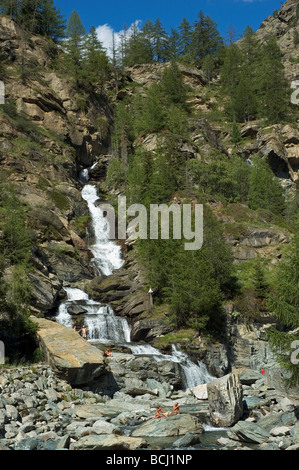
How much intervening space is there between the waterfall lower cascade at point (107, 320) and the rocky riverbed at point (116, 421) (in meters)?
4.95

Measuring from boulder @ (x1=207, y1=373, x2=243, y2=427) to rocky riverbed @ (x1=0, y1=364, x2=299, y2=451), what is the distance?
1.31 ft

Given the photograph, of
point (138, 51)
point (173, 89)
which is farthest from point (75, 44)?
point (138, 51)

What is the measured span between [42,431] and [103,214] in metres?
41.2

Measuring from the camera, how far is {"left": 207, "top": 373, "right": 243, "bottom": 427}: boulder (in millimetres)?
19562

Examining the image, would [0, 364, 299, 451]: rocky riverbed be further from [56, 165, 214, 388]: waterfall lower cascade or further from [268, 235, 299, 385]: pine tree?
[56, 165, 214, 388]: waterfall lower cascade

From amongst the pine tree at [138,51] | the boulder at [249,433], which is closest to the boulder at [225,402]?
the boulder at [249,433]

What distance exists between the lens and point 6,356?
78.4ft

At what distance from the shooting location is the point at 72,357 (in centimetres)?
2298

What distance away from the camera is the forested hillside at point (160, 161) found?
3412cm

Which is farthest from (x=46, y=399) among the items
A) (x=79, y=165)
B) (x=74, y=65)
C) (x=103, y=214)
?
(x=74, y=65)

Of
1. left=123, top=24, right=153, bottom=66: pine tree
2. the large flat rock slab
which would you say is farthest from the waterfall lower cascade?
left=123, top=24, right=153, bottom=66: pine tree

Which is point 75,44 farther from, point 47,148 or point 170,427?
point 170,427

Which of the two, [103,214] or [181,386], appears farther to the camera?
[103,214]

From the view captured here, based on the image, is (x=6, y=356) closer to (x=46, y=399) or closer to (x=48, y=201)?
(x=46, y=399)
